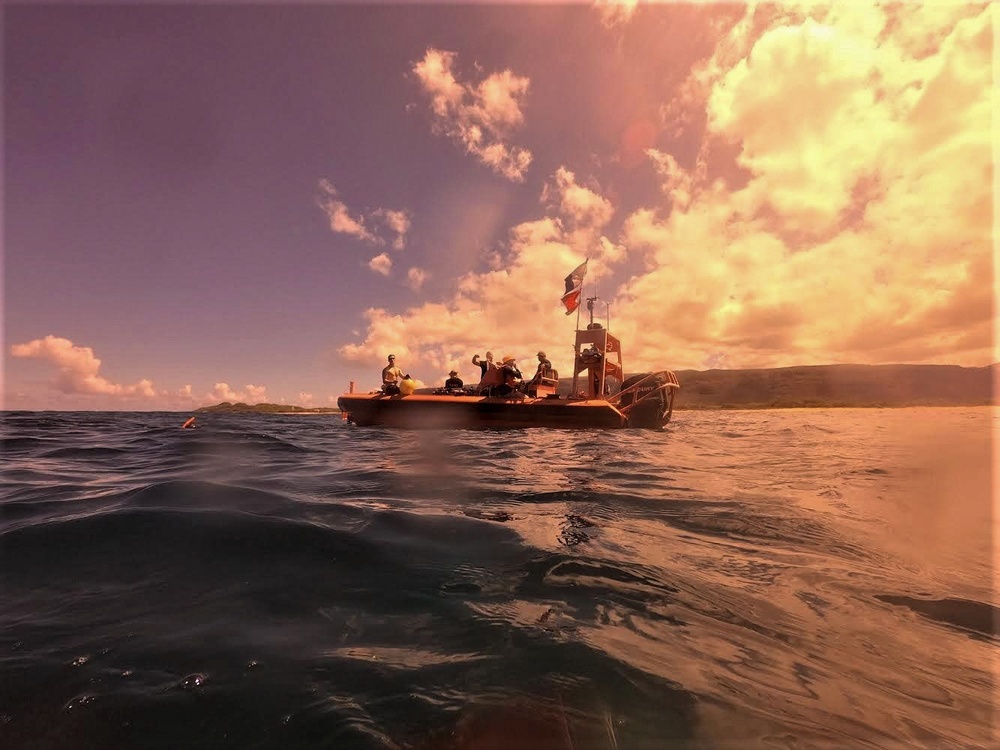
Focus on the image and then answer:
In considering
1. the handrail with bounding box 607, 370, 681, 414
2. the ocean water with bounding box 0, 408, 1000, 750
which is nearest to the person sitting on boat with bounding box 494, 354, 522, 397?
the handrail with bounding box 607, 370, 681, 414

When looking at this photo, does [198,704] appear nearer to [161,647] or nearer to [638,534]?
[161,647]

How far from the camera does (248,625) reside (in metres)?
2.34

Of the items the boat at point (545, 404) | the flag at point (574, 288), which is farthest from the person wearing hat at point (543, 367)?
the flag at point (574, 288)

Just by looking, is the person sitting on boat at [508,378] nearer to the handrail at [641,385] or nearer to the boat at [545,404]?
the boat at [545,404]

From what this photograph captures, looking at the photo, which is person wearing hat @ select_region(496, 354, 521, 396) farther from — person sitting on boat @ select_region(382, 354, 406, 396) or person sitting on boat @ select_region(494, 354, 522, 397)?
person sitting on boat @ select_region(382, 354, 406, 396)

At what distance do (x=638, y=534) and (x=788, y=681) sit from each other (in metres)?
2.11

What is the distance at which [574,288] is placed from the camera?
2317 centimetres

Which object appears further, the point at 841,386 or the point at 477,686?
the point at 841,386

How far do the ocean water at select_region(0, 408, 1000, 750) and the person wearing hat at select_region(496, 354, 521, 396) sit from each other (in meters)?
14.5

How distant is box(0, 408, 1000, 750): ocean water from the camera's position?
5.39ft

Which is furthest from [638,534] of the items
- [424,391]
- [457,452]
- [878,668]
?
[424,391]

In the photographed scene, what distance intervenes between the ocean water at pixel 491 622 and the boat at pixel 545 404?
537 inches

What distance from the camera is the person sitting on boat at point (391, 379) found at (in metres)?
20.6

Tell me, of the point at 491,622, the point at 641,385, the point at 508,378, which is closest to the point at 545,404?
the point at 508,378
